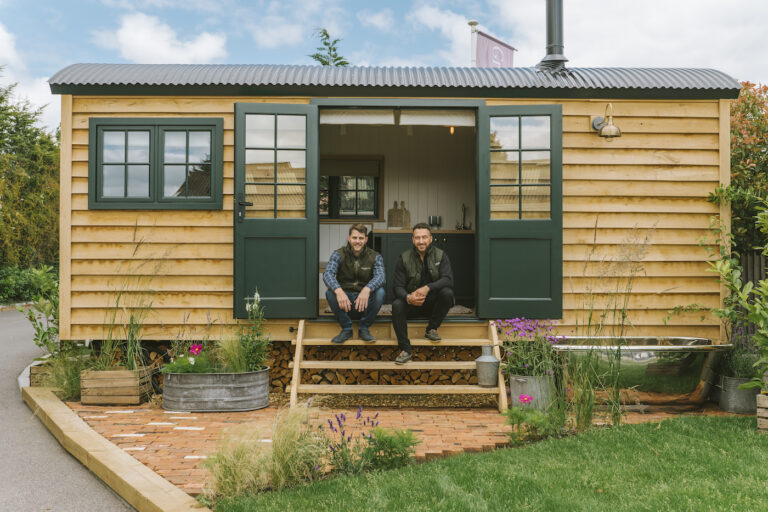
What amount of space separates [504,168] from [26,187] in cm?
1450

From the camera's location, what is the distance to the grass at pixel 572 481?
258cm

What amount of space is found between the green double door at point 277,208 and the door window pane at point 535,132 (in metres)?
1.79

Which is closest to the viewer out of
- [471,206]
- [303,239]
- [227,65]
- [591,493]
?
[591,493]

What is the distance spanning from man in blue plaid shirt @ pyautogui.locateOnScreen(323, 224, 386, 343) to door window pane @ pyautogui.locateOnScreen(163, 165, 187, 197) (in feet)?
4.77

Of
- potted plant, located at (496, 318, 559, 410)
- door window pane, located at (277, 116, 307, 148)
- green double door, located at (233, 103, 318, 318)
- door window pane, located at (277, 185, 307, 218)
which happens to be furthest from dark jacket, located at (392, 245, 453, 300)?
door window pane, located at (277, 116, 307, 148)

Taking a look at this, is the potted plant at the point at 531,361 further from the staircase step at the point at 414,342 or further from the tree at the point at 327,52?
the tree at the point at 327,52

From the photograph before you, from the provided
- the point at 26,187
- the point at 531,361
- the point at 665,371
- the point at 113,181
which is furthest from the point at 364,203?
the point at 26,187

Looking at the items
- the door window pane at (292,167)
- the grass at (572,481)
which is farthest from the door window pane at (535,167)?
the grass at (572,481)

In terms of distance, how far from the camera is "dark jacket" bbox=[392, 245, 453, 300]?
4.77 m

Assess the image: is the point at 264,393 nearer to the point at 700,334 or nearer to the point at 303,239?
the point at 303,239

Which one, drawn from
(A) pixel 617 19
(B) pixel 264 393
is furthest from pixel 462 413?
(A) pixel 617 19

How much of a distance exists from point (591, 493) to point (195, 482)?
1.94 meters

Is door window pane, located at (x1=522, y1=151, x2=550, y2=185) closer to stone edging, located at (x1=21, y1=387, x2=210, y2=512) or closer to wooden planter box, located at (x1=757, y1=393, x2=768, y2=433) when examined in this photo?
wooden planter box, located at (x1=757, y1=393, x2=768, y2=433)

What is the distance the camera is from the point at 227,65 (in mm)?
5324
